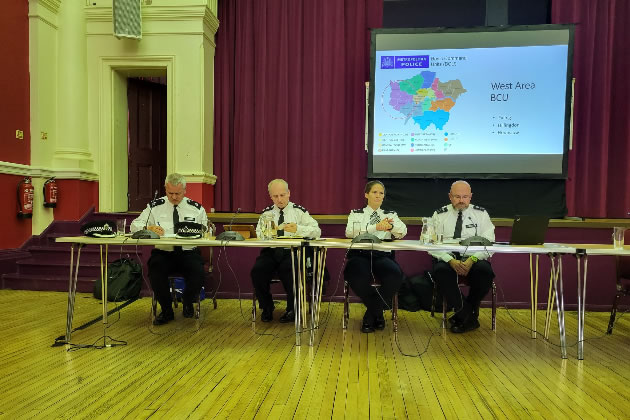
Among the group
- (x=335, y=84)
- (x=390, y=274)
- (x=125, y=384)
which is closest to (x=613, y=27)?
(x=335, y=84)

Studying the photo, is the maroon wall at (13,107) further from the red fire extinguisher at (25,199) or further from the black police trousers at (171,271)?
the black police trousers at (171,271)

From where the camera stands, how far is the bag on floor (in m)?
3.99

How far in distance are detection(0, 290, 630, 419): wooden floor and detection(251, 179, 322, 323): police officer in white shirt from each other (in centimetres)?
18

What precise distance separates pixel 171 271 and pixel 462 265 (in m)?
2.10

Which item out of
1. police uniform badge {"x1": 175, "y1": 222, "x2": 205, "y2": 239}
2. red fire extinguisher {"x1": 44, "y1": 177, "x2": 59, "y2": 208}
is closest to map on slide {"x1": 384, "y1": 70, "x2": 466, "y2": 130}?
Result: police uniform badge {"x1": 175, "y1": 222, "x2": 205, "y2": 239}

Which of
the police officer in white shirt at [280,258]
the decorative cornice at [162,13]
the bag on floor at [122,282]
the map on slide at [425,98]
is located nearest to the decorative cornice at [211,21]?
the decorative cornice at [162,13]

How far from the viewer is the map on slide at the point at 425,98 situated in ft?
16.5

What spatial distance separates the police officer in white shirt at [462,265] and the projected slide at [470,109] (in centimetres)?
149

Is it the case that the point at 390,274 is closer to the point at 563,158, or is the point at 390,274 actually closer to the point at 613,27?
the point at 563,158

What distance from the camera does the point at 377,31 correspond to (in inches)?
200

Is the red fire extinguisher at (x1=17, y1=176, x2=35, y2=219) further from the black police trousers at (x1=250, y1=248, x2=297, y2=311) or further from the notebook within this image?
the notebook

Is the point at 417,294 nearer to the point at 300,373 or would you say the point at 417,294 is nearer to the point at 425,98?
the point at 300,373

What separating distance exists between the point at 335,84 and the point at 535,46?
2.06m

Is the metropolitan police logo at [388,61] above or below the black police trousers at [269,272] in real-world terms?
above
